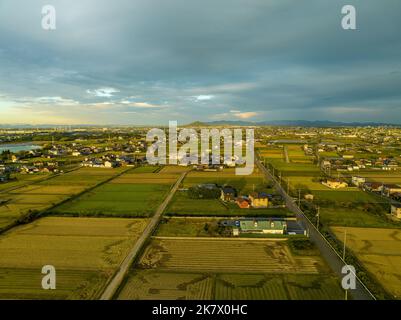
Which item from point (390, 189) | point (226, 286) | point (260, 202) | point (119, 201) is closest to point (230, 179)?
point (260, 202)

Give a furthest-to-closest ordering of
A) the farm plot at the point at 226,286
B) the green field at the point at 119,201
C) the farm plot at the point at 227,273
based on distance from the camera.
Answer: the green field at the point at 119,201 < the farm plot at the point at 227,273 < the farm plot at the point at 226,286

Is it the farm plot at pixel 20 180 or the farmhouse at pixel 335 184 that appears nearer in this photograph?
the farmhouse at pixel 335 184

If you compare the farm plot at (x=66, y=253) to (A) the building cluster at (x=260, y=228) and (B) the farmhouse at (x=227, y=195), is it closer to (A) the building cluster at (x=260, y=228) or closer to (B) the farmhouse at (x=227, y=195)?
(A) the building cluster at (x=260, y=228)

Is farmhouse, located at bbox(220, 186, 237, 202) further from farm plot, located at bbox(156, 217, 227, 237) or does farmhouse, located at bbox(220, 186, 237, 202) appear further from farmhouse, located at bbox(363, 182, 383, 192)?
farmhouse, located at bbox(363, 182, 383, 192)

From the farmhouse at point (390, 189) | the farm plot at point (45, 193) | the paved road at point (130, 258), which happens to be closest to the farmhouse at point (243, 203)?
the paved road at point (130, 258)

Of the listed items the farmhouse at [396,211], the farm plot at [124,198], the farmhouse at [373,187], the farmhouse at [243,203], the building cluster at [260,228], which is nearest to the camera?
the building cluster at [260,228]

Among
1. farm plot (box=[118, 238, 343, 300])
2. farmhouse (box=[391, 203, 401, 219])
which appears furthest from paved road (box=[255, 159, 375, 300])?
farmhouse (box=[391, 203, 401, 219])
